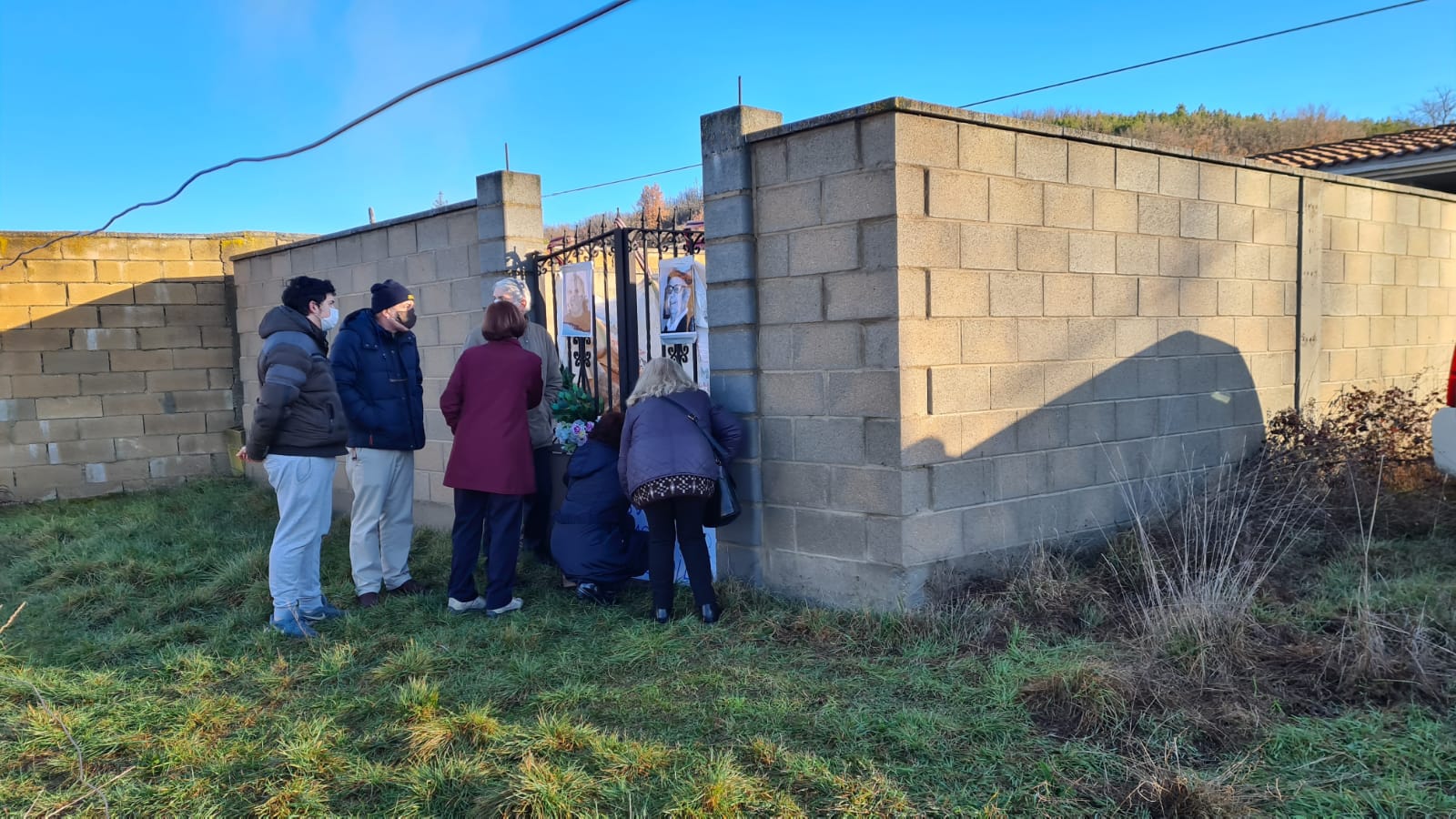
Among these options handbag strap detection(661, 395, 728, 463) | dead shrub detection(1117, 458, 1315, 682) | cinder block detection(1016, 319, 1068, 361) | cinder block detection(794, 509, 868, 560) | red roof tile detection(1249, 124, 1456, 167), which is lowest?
dead shrub detection(1117, 458, 1315, 682)

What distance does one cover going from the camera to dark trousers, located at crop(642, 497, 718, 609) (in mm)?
5230

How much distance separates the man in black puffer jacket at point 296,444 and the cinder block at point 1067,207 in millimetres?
4225

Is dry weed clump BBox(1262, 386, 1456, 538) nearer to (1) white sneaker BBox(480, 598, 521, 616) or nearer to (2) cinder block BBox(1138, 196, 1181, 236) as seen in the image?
(2) cinder block BBox(1138, 196, 1181, 236)

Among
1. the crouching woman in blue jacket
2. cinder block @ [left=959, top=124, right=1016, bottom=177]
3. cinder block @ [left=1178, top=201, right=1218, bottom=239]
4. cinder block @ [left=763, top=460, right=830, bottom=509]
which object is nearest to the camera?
cinder block @ [left=959, top=124, right=1016, bottom=177]

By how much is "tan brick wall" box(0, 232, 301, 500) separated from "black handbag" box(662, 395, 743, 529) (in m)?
7.79

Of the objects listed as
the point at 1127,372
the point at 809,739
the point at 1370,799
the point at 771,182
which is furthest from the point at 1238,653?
the point at 771,182

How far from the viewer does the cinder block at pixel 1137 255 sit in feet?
19.8

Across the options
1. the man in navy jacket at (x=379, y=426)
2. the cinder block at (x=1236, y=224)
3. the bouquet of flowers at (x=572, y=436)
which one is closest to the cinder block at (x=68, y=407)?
the man in navy jacket at (x=379, y=426)

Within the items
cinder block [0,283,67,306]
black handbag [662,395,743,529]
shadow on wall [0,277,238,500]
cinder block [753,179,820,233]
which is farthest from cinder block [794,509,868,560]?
cinder block [0,283,67,306]

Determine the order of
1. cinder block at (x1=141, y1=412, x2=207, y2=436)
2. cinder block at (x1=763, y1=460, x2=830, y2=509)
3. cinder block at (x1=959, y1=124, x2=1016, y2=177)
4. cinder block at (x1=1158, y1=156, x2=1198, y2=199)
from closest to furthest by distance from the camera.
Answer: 1. cinder block at (x1=959, y1=124, x2=1016, y2=177)
2. cinder block at (x1=763, y1=460, x2=830, y2=509)
3. cinder block at (x1=1158, y1=156, x2=1198, y2=199)
4. cinder block at (x1=141, y1=412, x2=207, y2=436)

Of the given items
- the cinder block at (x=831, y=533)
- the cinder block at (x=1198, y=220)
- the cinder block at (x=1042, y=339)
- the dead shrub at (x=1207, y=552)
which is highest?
the cinder block at (x=1198, y=220)

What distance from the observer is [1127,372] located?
613 cm

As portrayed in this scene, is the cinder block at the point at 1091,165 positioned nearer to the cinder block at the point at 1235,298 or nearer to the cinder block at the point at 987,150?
the cinder block at the point at 987,150

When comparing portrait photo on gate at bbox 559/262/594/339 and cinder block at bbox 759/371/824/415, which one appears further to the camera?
portrait photo on gate at bbox 559/262/594/339
